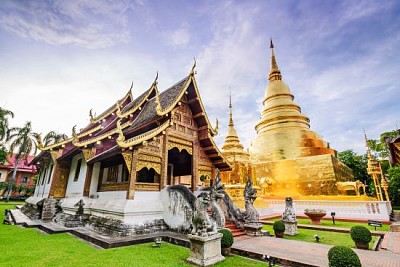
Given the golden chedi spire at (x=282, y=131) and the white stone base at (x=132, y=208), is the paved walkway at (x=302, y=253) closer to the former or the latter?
the white stone base at (x=132, y=208)

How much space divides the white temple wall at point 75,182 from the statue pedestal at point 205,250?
7727 mm

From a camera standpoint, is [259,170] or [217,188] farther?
[259,170]

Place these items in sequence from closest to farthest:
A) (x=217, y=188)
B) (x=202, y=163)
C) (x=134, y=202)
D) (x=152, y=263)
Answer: (x=152, y=263) → (x=217, y=188) → (x=134, y=202) → (x=202, y=163)

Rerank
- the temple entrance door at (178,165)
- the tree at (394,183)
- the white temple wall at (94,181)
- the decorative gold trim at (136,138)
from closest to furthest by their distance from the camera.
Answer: the decorative gold trim at (136,138)
the white temple wall at (94,181)
the temple entrance door at (178,165)
the tree at (394,183)

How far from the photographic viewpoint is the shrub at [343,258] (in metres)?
3.88

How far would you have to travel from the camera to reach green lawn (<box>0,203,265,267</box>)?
4945 millimetres

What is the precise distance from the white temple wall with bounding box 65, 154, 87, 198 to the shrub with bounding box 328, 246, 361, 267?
10578 mm

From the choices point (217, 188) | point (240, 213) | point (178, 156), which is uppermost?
point (178, 156)

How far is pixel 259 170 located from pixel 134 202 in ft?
53.8

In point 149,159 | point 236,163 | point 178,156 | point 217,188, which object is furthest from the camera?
point 236,163

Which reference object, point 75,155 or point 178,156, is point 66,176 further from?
point 178,156

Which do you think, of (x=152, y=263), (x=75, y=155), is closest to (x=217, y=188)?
(x=152, y=263)

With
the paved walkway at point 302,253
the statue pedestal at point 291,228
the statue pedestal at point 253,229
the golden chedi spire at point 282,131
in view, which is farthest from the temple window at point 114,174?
the golden chedi spire at point 282,131

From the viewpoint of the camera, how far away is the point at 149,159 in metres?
8.63
